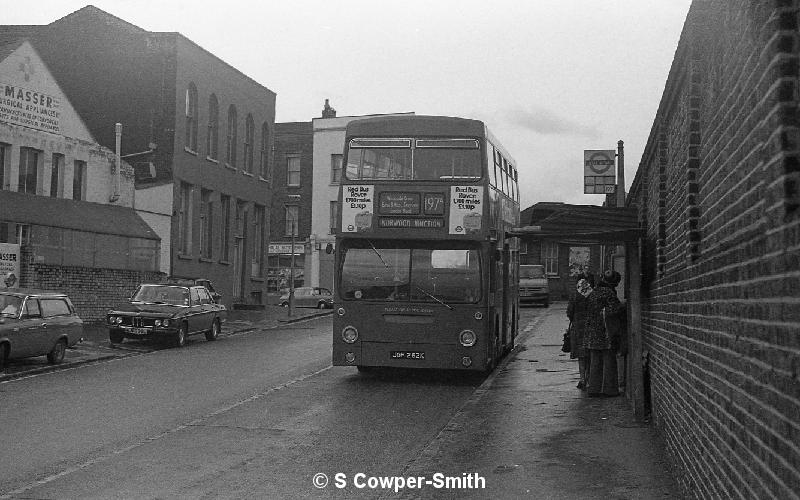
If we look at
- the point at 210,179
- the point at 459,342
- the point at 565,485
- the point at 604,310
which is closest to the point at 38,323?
the point at 459,342

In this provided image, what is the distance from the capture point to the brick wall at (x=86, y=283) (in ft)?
93.1

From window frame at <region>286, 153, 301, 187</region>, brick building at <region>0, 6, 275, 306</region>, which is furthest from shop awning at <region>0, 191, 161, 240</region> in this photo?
window frame at <region>286, 153, 301, 187</region>

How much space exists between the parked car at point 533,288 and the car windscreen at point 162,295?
21640 mm

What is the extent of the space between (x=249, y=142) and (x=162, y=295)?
22.0 meters

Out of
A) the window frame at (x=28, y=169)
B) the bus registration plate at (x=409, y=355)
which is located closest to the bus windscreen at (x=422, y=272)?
the bus registration plate at (x=409, y=355)

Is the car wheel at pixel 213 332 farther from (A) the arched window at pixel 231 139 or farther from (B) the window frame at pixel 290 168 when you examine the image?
(B) the window frame at pixel 290 168

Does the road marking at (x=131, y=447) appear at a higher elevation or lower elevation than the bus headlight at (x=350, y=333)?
lower

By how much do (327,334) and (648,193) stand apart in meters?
18.4

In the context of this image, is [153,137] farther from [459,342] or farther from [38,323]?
[459,342]

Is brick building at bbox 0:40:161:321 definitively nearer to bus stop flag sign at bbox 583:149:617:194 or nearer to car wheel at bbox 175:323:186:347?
car wheel at bbox 175:323:186:347

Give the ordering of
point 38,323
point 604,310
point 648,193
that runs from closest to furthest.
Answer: point 648,193, point 604,310, point 38,323

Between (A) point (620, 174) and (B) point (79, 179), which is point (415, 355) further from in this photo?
(B) point (79, 179)

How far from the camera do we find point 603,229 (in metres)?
12.0

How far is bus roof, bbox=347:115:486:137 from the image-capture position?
16972 millimetres
